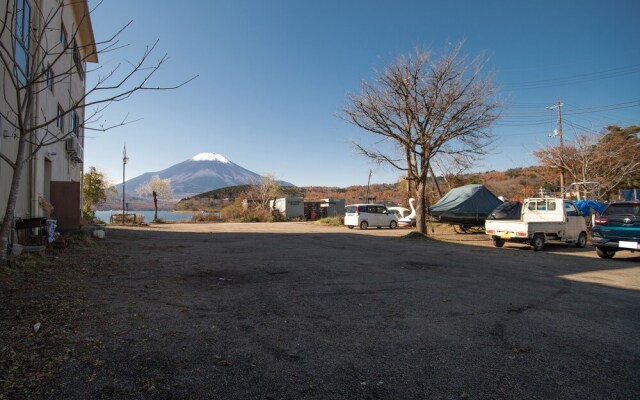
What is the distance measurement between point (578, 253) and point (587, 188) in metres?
17.7

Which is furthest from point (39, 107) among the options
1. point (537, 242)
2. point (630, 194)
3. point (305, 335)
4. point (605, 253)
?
point (630, 194)

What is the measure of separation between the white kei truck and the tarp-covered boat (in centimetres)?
423

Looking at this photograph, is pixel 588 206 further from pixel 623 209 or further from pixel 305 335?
pixel 305 335

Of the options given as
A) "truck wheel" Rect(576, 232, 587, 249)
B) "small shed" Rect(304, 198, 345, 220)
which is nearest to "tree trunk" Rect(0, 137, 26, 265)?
"truck wheel" Rect(576, 232, 587, 249)

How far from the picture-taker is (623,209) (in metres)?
11.1

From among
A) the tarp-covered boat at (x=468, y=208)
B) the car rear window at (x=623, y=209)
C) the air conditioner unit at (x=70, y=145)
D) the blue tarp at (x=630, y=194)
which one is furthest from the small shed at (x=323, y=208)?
the car rear window at (x=623, y=209)

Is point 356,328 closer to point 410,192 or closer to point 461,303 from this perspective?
point 461,303

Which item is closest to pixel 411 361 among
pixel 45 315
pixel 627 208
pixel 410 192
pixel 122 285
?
pixel 45 315

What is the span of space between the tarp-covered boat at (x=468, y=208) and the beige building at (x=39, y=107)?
1621cm

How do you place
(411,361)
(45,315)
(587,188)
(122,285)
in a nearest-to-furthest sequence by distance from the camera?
(411,361) < (45,315) < (122,285) < (587,188)

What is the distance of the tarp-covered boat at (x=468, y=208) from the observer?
19.3 metres

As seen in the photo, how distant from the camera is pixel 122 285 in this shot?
18.5 ft

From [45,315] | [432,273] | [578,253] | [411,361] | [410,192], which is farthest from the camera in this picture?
[410,192]

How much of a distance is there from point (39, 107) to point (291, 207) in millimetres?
33726
